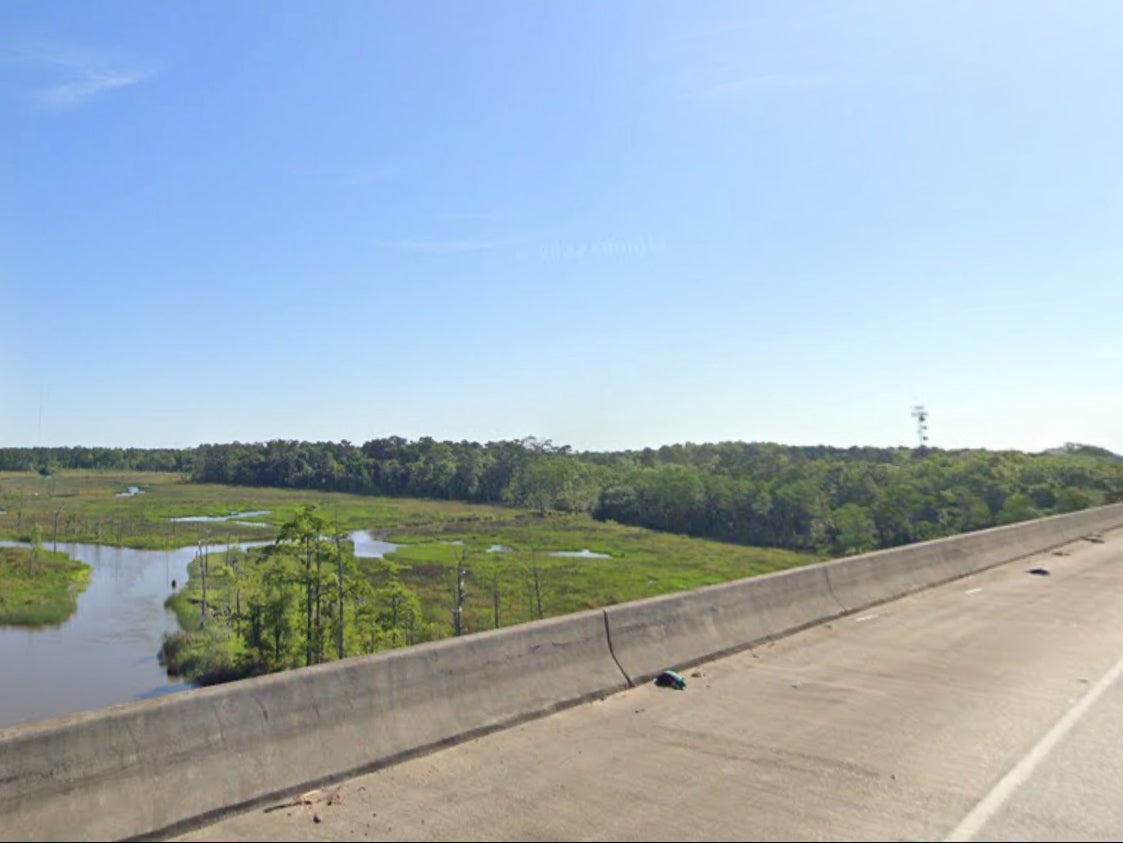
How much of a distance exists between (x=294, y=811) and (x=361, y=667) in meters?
1.29

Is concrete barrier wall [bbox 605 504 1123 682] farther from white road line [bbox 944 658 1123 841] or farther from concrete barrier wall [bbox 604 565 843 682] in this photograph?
white road line [bbox 944 658 1123 841]

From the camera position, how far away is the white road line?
5250mm

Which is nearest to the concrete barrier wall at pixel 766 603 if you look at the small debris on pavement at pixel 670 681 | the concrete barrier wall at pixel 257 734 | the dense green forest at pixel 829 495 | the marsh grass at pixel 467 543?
the small debris on pavement at pixel 670 681

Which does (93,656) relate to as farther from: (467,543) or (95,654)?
(467,543)

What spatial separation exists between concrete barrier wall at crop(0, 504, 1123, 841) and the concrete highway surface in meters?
0.19

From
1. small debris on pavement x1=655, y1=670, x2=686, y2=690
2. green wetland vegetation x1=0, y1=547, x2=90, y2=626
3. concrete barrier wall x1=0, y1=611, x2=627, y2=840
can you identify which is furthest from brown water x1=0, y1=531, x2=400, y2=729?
concrete barrier wall x1=0, y1=611, x2=627, y2=840

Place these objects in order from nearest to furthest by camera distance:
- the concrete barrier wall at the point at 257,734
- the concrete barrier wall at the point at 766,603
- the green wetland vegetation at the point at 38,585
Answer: the concrete barrier wall at the point at 257,734, the concrete barrier wall at the point at 766,603, the green wetland vegetation at the point at 38,585

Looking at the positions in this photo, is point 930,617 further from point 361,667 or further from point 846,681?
point 361,667

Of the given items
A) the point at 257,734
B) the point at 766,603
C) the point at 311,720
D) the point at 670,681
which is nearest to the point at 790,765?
the point at 670,681

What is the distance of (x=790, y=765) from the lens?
6402 mm

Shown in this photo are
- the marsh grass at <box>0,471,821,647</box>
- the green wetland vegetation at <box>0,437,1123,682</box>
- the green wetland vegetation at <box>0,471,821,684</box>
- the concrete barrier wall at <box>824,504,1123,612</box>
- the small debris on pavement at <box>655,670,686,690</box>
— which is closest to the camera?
the small debris on pavement at <box>655,670,686,690</box>

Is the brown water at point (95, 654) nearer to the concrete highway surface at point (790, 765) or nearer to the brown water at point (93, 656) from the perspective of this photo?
the brown water at point (93, 656)

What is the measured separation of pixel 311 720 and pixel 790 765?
343 centimetres

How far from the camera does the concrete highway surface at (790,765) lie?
517cm
